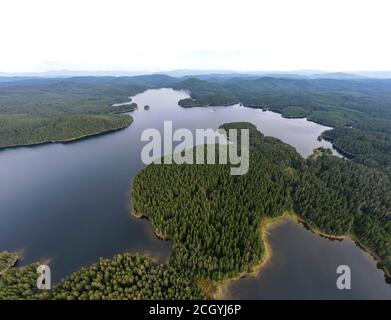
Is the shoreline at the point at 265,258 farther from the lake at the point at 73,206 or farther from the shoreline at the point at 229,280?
the lake at the point at 73,206

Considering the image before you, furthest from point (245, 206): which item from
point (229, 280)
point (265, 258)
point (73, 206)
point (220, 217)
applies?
point (73, 206)

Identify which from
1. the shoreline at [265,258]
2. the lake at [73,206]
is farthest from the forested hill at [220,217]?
the lake at [73,206]

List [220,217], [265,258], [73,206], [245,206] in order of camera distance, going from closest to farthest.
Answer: [265,258]
[220,217]
[245,206]
[73,206]

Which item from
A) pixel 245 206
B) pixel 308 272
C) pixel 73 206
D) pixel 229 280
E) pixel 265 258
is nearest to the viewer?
pixel 229 280

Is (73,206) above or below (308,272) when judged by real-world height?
above

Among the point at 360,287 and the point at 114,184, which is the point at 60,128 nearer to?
the point at 114,184

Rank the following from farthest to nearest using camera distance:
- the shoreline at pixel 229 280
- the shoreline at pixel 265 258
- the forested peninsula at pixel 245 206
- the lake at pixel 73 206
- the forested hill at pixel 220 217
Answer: the lake at pixel 73 206 → the forested peninsula at pixel 245 206 → the shoreline at pixel 265 258 → the shoreline at pixel 229 280 → the forested hill at pixel 220 217

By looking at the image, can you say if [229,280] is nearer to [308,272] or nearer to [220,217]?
[220,217]

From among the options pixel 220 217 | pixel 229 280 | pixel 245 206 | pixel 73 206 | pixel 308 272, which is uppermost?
pixel 245 206

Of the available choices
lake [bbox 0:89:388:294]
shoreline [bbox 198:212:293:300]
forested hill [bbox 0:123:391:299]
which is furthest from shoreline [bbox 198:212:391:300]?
lake [bbox 0:89:388:294]
